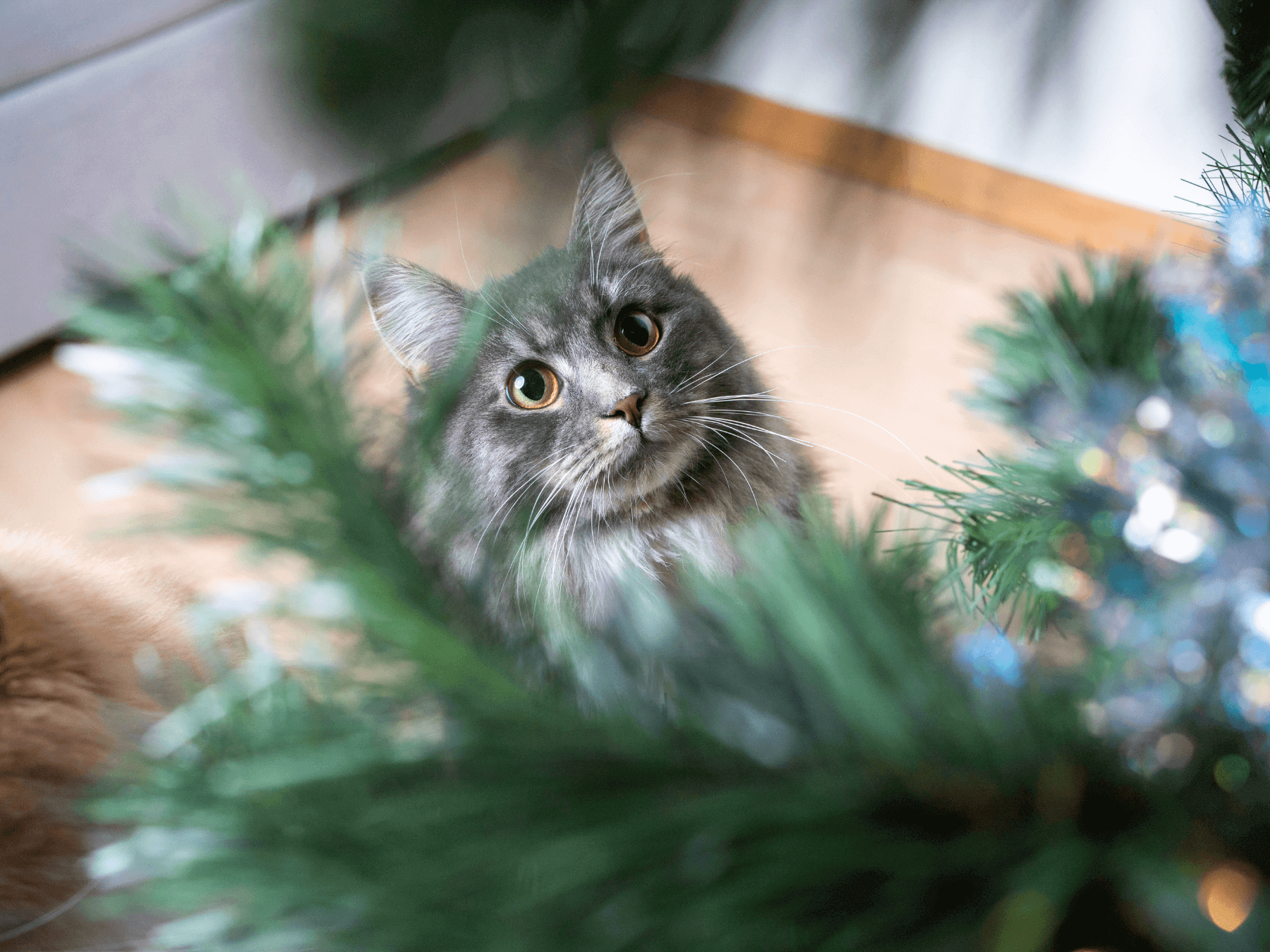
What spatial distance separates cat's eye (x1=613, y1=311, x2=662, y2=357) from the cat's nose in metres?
0.09

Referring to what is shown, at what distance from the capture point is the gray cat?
0.63 m

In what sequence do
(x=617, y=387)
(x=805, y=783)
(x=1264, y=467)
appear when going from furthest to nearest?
1. (x=617, y=387)
2. (x=1264, y=467)
3. (x=805, y=783)

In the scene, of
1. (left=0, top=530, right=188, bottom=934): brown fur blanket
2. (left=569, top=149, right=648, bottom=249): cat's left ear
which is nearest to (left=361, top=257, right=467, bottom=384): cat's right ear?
(left=569, top=149, right=648, bottom=249): cat's left ear

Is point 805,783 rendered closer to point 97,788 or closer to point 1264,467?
point 97,788

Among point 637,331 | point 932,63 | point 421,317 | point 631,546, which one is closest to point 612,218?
point 637,331

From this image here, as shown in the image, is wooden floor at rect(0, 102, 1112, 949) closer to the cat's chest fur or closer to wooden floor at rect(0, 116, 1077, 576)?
wooden floor at rect(0, 116, 1077, 576)

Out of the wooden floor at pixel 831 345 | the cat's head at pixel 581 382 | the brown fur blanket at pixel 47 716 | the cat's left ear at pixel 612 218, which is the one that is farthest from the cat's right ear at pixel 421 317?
the brown fur blanket at pixel 47 716

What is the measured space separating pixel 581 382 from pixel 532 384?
0.17 ft

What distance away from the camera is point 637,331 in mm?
740

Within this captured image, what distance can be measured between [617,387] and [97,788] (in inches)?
19.5

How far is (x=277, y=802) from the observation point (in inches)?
6.5

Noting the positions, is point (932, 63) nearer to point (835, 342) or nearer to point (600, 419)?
point (600, 419)

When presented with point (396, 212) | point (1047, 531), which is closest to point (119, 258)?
point (396, 212)

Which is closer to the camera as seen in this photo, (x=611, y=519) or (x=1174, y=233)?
(x=611, y=519)
